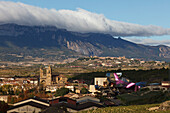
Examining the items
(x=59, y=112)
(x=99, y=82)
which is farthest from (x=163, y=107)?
(x=99, y=82)

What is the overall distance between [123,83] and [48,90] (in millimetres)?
37943

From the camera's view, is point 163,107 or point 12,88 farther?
point 12,88

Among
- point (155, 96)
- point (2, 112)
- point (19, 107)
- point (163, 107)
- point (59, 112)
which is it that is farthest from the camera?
point (155, 96)

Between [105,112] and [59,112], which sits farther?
[59,112]

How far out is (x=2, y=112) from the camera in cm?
8162

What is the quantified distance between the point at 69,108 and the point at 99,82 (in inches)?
4835

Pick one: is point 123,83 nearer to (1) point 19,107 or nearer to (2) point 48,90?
(2) point 48,90

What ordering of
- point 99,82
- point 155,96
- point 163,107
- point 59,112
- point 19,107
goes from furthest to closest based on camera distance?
point 99,82
point 155,96
point 19,107
point 59,112
point 163,107

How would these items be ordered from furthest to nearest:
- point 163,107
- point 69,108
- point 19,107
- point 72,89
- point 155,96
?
point 72,89 < point 155,96 < point 19,107 < point 69,108 < point 163,107

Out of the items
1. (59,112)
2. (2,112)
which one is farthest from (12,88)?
(59,112)

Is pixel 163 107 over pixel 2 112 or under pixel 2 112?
over

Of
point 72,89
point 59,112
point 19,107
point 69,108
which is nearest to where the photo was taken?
point 59,112

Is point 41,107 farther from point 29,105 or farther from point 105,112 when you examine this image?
point 105,112

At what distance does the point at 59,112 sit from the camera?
5897cm
